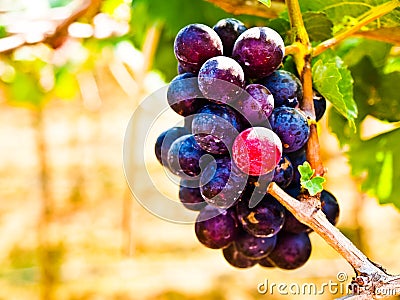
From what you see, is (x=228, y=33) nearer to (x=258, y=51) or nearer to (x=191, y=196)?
(x=258, y=51)

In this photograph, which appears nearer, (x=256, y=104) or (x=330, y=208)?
(x=256, y=104)

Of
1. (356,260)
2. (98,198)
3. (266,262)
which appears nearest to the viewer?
(356,260)

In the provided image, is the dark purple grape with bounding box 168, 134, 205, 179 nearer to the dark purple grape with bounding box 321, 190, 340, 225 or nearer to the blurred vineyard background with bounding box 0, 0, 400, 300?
the dark purple grape with bounding box 321, 190, 340, 225

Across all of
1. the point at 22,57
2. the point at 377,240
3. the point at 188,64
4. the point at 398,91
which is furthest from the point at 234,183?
the point at 377,240

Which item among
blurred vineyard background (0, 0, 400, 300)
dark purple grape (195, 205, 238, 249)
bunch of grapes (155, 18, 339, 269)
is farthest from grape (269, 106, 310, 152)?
blurred vineyard background (0, 0, 400, 300)

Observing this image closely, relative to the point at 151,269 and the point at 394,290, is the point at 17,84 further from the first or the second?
the point at 394,290

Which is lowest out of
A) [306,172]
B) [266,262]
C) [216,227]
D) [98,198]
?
[98,198]

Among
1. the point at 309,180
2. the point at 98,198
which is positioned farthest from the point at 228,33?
the point at 98,198

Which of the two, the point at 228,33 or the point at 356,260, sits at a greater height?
the point at 228,33

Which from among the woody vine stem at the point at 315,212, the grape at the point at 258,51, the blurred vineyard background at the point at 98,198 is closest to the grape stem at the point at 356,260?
the woody vine stem at the point at 315,212

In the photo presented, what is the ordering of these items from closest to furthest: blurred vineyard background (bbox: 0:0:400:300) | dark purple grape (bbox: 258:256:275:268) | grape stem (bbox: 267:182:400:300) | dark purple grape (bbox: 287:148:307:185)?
1. grape stem (bbox: 267:182:400:300)
2. dark purple grape (bbox: 287:148:307:185)
3. dark purple grape (bbox: 258:256:275:268)
4. blurred vineyard background (bbox: 0:0:400:300)
